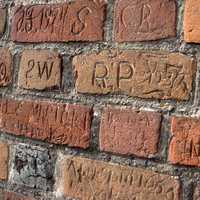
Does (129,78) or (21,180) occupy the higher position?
(129,78)

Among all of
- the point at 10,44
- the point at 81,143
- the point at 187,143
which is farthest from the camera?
the point at 10,44

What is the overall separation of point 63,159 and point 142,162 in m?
0.15

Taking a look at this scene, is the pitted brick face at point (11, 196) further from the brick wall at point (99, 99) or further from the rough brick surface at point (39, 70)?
the rough brick surface at point (39, 70)

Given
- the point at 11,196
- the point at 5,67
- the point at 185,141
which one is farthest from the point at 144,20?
the point at 11,196

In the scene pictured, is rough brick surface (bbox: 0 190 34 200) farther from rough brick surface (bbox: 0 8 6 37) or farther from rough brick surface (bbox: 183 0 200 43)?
rough brick surface (bbox: 183 0 200 43)

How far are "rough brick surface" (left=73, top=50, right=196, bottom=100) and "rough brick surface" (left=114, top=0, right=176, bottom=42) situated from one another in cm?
3

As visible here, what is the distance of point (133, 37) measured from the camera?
0.77m

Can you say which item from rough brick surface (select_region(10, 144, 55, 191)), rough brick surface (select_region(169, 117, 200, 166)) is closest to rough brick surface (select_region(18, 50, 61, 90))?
rough brick surface (select_region(10, 144, 55, 191))

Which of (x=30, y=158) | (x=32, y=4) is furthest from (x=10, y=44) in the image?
(x=30, y=158)

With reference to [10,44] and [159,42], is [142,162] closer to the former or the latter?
[159,42]

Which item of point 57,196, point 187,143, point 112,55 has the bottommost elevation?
point 57,196

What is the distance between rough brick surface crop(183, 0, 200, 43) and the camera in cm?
71

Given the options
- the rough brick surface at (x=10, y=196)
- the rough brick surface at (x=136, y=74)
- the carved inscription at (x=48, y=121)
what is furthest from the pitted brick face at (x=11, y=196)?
the rough brick surface at (x=136, y=74)

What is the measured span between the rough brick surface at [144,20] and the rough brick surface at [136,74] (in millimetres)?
28
